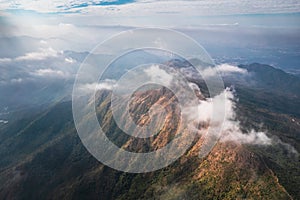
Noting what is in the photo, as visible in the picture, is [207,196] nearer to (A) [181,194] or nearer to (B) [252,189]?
(A) [181,194]

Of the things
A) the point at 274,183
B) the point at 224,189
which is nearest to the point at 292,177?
the point at 274,183

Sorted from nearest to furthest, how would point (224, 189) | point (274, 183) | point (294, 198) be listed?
1. point (294, 198)
2. point (274, 183)
3. point (224, 189)

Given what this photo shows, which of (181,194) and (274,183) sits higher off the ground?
(274,183)

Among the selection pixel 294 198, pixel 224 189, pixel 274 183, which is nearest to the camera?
pixel 294 198

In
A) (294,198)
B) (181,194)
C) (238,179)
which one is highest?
(294,198)

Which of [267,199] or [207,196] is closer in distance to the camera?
[267,199]

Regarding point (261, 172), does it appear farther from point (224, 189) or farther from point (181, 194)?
point (181, 194)

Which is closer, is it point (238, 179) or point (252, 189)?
point (252, 189)

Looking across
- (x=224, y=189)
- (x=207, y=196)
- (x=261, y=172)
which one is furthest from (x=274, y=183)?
(x=207, y=196)

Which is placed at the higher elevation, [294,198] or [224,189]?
[294,198]
